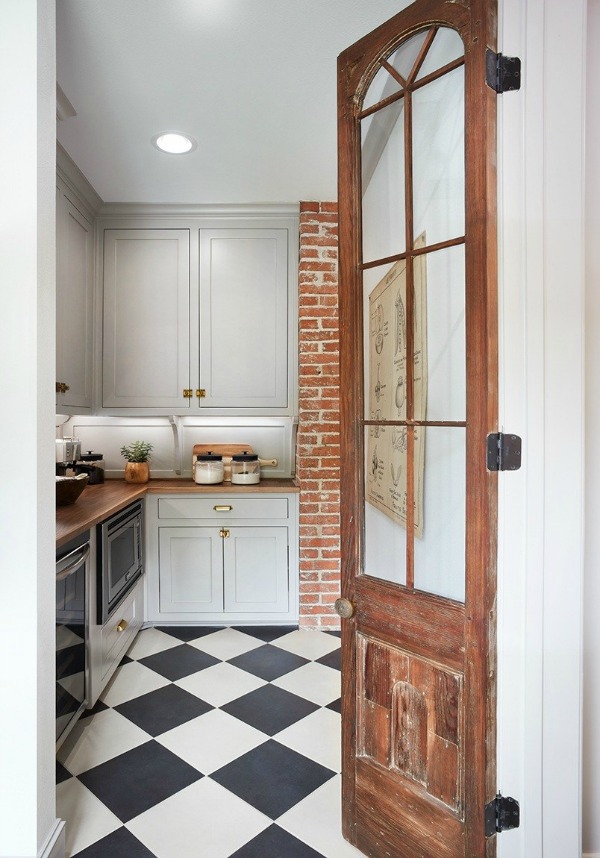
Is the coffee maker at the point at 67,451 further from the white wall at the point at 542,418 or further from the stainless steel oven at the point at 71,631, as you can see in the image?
the white wall at the point at 542,418

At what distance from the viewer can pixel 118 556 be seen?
256 cm

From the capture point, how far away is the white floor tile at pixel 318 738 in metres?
1.96

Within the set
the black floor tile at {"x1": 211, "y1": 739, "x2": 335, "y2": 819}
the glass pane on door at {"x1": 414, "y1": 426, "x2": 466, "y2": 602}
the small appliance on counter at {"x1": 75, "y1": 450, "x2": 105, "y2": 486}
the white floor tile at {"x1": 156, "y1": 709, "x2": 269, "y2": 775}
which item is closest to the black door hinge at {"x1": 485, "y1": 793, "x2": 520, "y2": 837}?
the glass pane on door at {"x1": 414, "y1": 426, "x2": 466, "y2": 602}

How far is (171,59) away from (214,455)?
213 centimetres

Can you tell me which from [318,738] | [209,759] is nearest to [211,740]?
[209,759]

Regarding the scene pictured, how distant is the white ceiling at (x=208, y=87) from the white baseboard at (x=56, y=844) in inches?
102

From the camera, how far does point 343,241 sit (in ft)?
5.04

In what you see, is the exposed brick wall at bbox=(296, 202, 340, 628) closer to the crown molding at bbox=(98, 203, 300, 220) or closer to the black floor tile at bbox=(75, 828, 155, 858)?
the crown molding at bbox=(98, 203, 300, 220)

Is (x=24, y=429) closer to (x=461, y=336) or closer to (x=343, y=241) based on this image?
(x=343, y=241)

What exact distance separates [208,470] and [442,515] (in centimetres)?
219

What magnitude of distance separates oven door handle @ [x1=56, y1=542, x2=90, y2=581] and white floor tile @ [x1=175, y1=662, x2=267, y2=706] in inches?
35.3

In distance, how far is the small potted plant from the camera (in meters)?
3.39

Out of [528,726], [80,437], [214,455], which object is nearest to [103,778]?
[528,726]

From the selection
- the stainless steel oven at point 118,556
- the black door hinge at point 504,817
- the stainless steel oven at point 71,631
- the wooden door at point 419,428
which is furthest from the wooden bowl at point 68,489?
the black door hinge at point 504,817
